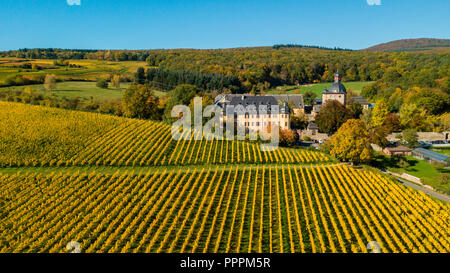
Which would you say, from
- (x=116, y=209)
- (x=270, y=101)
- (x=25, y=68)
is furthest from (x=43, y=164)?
(x=25, y=68)

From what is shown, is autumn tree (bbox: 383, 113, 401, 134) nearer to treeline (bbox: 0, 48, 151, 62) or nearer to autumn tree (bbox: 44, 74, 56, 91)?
autumn tree (bbox: 44, 74, 56, 91)

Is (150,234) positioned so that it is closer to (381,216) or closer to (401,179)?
(381,216)

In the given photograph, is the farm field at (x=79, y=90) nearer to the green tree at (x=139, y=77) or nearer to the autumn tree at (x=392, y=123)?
the green tree at (x=139, y=77)

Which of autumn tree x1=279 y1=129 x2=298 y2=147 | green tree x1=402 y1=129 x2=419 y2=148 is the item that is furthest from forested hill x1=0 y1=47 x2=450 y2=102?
autumn tree x1=279 y1=129 x2=298 y2=147

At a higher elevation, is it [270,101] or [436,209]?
[270,101]

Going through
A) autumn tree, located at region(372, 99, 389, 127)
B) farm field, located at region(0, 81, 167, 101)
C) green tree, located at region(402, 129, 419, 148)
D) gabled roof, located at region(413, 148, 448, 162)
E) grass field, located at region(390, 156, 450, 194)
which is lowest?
grass field, located at region(390, 156, 450, 194)

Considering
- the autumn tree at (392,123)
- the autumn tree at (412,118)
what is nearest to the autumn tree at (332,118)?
the autumn tree at (392,123)
